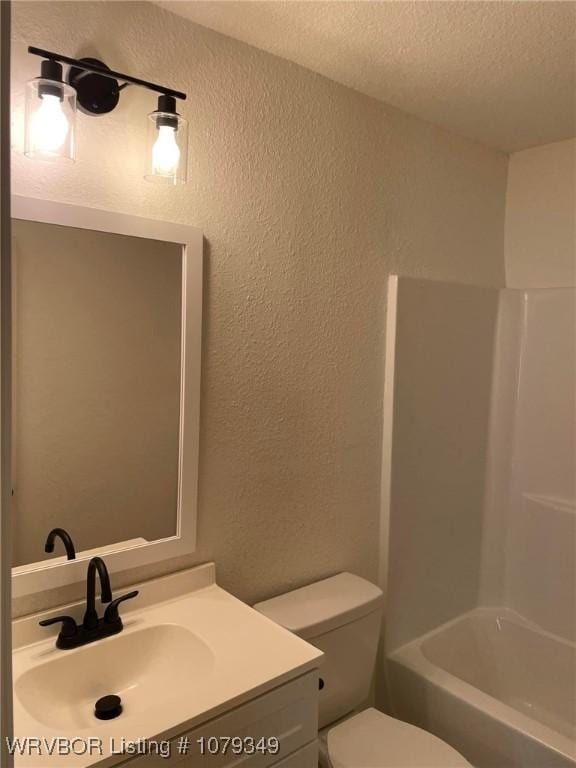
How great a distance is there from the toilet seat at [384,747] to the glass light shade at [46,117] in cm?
176

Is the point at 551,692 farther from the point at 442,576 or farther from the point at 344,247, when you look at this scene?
the point at 344,247

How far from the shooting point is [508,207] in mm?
2621

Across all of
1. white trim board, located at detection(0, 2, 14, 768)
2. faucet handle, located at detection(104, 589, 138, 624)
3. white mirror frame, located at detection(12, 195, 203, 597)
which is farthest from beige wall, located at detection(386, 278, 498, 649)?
white trim board, located at detection(0, 2, 14, 768)

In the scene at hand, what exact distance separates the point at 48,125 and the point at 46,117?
0.02 m

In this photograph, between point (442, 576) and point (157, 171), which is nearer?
point (157, 171)

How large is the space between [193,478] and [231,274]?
1.94 feet

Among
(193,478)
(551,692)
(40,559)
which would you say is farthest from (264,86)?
(551,692)

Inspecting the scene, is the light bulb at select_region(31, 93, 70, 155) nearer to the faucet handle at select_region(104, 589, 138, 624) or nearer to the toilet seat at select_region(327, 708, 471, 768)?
the faucet handle at select_region(104, 589, 138, 624)

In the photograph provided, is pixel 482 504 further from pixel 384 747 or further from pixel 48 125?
pixel 48 125

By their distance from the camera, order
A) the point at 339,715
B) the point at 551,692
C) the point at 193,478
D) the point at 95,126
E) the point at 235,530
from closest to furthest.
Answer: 1. the point at 95,126
2. the point at 193,478
3. the point at 235,530
4. the point at 339,715
5. the point at 551,692

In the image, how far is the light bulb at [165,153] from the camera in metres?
1.44

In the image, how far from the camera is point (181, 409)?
1.63 metres

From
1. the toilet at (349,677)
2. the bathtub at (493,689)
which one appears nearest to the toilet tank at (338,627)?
the toilet at (349,677)

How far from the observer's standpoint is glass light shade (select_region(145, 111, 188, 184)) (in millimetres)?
1432
